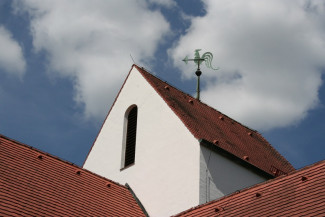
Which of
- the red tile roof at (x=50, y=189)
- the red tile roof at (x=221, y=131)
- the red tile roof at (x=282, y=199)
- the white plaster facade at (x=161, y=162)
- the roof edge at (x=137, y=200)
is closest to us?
the red tile roof at (x=282, y=199)

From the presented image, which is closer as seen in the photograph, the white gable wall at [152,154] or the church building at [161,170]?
the church building at [161,170]

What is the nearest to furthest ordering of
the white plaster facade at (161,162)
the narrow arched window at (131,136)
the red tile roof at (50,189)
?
the red tile roof at (50,189) < the white plaster facade at (161,162) < the narrow arched window at (131,136)

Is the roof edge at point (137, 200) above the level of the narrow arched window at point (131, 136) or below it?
below

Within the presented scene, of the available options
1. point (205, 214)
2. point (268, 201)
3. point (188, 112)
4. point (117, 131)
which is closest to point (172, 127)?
point (188, 112)

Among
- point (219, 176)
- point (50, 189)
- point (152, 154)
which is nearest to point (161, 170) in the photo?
point (152, 154)

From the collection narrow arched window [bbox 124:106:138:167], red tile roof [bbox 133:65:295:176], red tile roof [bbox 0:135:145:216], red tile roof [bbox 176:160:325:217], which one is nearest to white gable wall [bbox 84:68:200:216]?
narrow arched window [bbox 124:106:138:167]

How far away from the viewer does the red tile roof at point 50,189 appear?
422 inches

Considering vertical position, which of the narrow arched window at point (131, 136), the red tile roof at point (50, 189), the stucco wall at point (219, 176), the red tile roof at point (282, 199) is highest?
the narrow arched window at point (131, 136)

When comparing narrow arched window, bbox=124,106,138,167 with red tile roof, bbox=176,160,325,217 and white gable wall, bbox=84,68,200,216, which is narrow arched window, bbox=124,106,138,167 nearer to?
white gable wall, bbox=84,68,200,216

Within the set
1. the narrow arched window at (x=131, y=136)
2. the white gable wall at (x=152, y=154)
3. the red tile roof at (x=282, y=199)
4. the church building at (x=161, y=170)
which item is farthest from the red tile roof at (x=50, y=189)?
the red tile roof at (x=282, y=199)

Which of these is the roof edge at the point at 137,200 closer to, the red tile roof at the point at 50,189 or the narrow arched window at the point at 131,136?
the red tile roof at the point at 50,189

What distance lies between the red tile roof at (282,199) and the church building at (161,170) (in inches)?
0.9

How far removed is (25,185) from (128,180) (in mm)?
4120

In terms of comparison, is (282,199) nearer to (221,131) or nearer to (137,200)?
(137,200)
